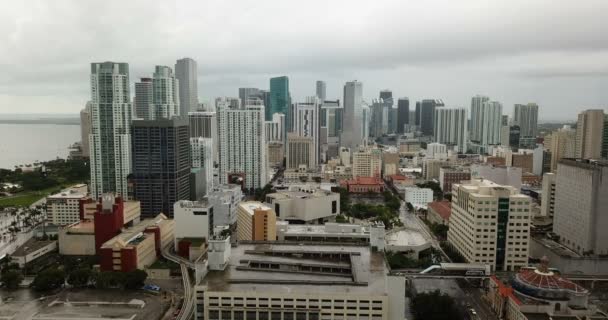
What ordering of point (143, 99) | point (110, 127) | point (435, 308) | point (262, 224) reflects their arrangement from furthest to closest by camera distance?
point (143, 99) < point (110, 127) < point (262, 224) < point (435, 308)

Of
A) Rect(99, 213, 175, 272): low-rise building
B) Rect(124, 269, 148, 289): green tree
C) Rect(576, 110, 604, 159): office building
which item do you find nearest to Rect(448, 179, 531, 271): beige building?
Rect(124, 269, 148, 289): green tree

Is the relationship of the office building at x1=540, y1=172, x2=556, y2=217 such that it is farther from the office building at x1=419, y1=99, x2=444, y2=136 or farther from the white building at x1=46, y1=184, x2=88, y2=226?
the office building at x1=419, y1=99, x2=444, y2=136

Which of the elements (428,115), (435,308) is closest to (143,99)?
(435,308)

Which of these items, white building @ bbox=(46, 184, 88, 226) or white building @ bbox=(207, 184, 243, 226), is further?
white building @ bbox=(46, 184, 88, 226)

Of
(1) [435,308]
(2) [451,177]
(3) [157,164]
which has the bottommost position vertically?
(1) [435,308]

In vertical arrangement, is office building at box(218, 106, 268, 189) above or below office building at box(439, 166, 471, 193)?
above

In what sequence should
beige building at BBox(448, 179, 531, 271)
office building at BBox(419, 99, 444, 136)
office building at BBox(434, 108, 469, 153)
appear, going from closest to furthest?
1. beige building at BBox(448, 179, 531, 271)
2. office building at BBox(434, 108, 469, 153)
3. office building at BBox(419, 99, 444, 136)

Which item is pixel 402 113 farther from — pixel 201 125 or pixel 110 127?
pixel 110 127

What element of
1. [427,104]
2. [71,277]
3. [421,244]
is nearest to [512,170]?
[421,244]
